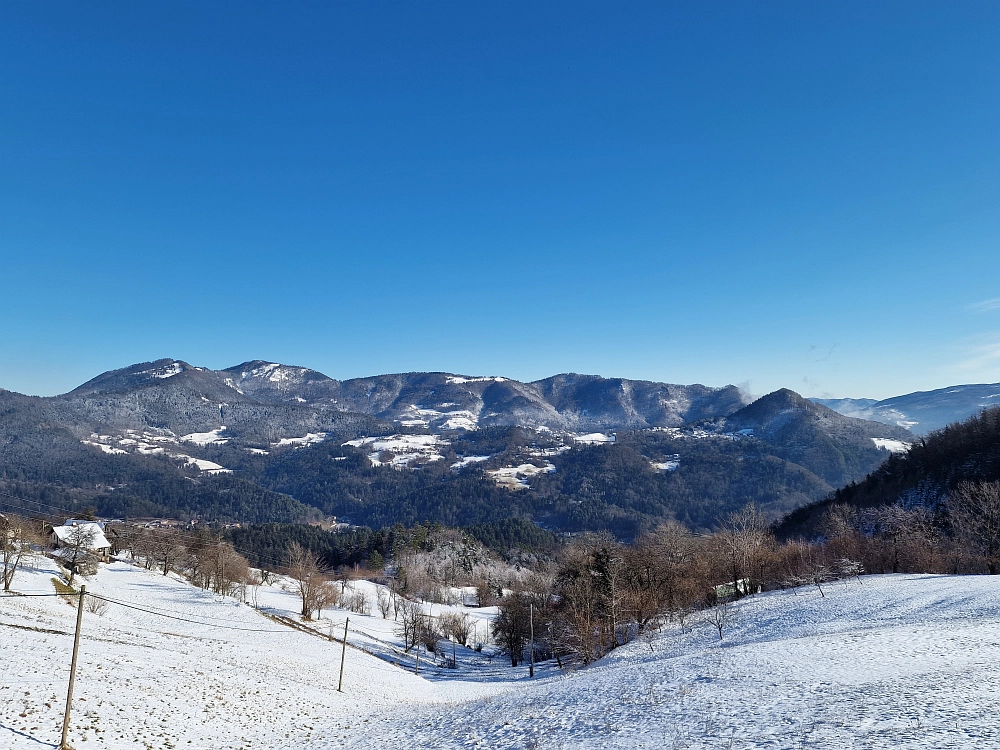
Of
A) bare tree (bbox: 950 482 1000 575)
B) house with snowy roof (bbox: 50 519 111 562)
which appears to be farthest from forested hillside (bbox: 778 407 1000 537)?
house with snowy roof (bbox: 50 519 111 562)

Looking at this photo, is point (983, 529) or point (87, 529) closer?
point (983, 529)

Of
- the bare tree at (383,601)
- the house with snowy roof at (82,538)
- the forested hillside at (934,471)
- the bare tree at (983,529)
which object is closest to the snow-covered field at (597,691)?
the bare tree at (983,529)

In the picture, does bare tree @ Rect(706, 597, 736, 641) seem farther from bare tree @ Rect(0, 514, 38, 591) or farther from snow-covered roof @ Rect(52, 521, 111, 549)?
snow-covered roof @ Rect(52, 521, 111, 549)

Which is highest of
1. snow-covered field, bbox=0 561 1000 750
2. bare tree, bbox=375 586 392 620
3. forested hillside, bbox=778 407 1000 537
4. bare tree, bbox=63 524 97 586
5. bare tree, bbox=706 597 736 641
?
forested hillside, bbox=778 407 1000 537

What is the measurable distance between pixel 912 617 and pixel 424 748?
35664mm

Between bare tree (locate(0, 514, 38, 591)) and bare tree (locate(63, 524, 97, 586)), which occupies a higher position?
bare tree (locate(0, 514, 38, 591))

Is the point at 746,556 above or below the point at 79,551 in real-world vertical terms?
above

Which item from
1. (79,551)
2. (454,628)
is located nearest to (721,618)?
(454,628)

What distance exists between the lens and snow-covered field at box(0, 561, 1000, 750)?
58.8 feet

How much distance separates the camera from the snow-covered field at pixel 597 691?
58.8 feet

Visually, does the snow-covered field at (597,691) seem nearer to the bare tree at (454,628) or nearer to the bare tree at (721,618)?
the bare tree at (721,618)

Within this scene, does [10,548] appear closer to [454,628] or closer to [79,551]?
[79,551]

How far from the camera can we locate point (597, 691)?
2700cm

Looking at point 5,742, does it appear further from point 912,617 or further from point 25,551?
point 25,551
